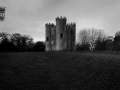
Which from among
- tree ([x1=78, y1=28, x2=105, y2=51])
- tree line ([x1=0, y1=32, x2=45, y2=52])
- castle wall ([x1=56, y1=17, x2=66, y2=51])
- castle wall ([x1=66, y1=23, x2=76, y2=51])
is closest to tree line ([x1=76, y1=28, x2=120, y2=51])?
tree ([x1=78, y1=28, x2=105, y2=51])

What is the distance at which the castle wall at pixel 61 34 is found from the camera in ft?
102

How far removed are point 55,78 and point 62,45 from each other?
22.2 metres

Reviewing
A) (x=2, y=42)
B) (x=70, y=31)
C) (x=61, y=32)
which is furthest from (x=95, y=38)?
(x=2, y=42)

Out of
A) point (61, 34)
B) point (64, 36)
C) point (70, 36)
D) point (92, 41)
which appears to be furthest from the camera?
point (92, 41)

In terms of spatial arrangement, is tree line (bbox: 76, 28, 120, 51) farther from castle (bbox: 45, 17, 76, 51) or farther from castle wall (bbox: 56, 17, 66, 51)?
castle wall (bbox: 56, 17, 66, 51)

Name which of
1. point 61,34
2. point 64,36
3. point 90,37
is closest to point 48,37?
point 61,34

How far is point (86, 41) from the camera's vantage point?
46094 millimetres

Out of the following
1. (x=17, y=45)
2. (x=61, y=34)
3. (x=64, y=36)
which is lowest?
(x=17, y=45)

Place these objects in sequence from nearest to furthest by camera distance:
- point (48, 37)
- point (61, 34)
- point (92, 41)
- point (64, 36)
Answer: point (64, 36) < point (61, 34) < point (48, 37) < point (92, 41)

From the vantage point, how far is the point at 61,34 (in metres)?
31.9

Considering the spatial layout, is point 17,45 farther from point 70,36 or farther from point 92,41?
point 92,41

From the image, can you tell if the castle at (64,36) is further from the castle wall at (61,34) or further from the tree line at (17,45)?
the tree line at (17,45)

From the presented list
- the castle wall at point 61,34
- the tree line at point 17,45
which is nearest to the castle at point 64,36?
the castle wall at point 61,34

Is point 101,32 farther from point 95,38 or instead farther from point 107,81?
point 107,81
